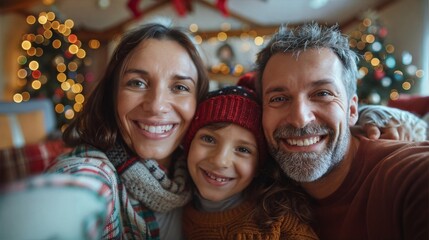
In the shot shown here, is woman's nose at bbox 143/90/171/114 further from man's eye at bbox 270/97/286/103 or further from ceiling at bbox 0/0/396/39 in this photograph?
ceiling at bbox 0/0/396/39

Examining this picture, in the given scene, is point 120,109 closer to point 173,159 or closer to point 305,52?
point 173,159

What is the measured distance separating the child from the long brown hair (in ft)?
0.60

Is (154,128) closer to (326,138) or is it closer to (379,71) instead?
(326,138)

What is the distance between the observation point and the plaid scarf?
1.12 m

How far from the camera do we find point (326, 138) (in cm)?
104

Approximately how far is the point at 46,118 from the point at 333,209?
11.4 ft

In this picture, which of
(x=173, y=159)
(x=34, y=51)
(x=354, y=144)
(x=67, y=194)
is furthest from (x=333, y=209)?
(x=34, y=51)

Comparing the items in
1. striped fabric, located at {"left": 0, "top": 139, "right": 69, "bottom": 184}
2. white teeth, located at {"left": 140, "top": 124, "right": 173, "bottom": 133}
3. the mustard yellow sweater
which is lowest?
the mustard yellow sweater

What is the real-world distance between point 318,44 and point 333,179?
506 millimetres

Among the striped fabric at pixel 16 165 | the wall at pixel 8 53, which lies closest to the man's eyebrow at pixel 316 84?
the striped fabric at pixel 16 165

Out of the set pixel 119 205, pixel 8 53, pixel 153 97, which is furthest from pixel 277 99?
pixel 8 53

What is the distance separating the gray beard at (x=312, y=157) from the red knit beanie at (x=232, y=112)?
0.41ft

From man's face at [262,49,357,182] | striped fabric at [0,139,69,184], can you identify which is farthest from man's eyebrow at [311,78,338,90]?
striped fabric at [0,139,69,184]

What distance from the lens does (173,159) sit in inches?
53.6
